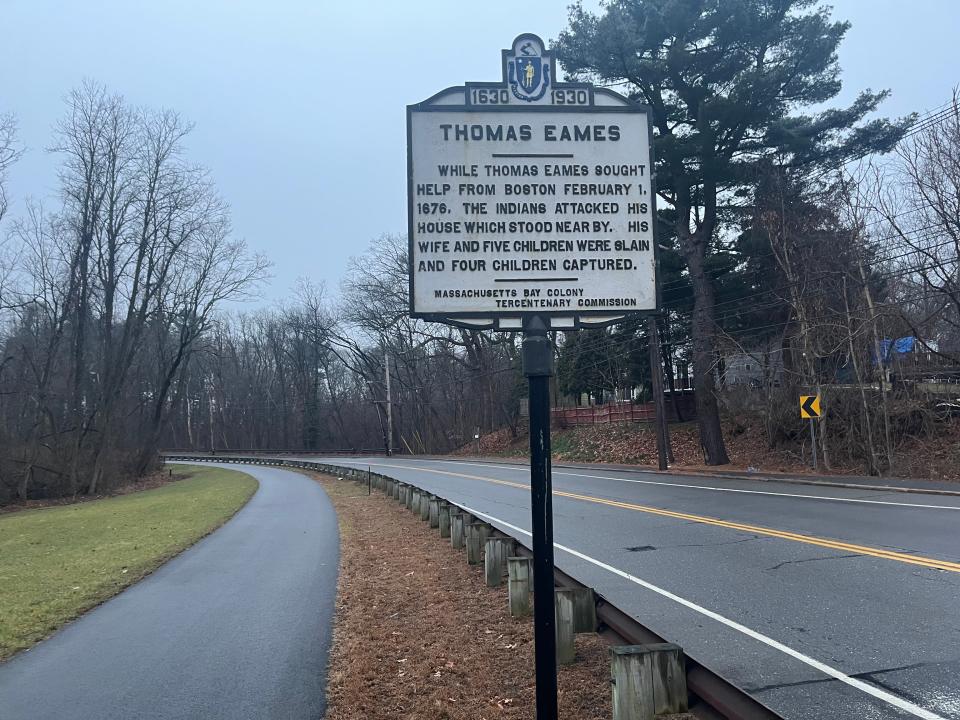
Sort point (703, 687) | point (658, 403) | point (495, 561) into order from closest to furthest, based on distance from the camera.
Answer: point (703, 687) → point (495, 561) → point (658, 403)

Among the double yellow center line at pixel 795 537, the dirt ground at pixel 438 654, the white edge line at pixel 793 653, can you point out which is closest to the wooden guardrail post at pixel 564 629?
the dirt ground at pixel 438 654

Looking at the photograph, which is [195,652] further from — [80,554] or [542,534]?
[80,554]

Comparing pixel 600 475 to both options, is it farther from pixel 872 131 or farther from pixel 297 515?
pixel 872 131

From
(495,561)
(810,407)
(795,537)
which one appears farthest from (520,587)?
(810,407)

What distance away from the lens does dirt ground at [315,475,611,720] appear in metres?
5.52

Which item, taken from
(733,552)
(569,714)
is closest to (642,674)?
(569,714)

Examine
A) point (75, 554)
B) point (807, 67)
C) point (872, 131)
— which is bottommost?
point (75, 554)

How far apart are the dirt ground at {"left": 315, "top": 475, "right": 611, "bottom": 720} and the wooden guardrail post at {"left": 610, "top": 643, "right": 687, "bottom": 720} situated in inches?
34.1

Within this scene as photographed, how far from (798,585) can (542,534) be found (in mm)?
6120

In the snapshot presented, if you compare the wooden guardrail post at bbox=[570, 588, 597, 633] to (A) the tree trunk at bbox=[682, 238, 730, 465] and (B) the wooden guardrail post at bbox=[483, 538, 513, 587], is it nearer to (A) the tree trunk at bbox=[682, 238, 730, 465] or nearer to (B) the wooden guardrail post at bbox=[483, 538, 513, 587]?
(B) the wooden guardrail post at bbox=[483, 538, 513, 587]

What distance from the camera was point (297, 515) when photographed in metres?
20.7

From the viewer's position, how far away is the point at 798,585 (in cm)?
896

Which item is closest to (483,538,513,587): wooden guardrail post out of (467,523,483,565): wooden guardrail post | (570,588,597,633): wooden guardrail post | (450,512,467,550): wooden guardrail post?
(467,523,483,565): wooden guardrail post

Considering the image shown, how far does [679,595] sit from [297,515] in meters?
13.9
